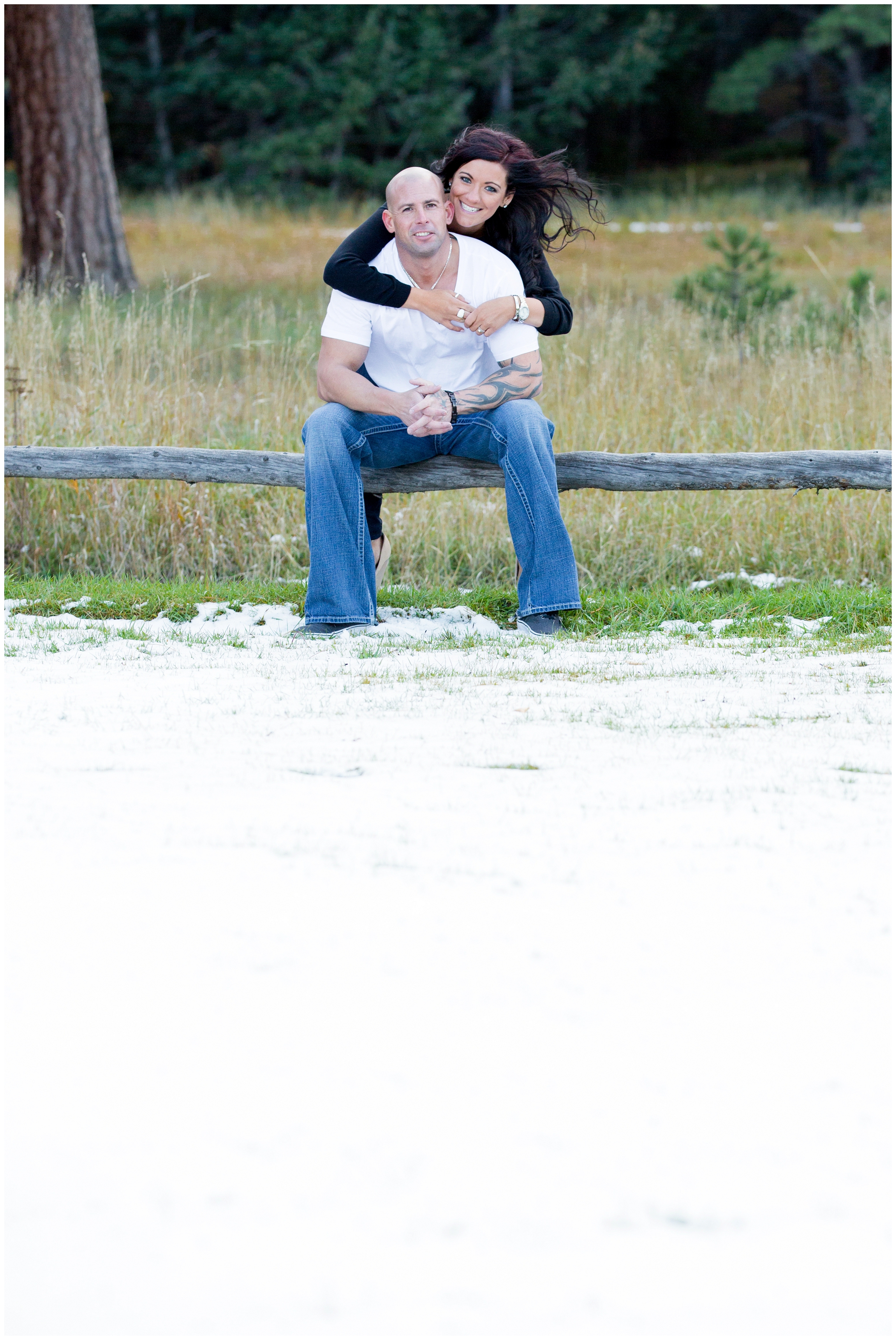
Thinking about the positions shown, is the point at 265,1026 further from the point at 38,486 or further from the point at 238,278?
the point at 238,278

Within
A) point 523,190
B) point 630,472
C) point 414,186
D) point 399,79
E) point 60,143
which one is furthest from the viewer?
point 399,79

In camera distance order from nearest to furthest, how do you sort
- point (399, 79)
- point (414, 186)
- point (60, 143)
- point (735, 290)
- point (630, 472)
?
1. point (414, 186)
2. point (630, 472)
3. point (735, 290)
4. point (60, 143)
5. point (399, 79)

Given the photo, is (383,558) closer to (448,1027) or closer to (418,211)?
(418,211)

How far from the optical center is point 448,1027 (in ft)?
5.54

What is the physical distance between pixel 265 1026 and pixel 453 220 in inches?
129

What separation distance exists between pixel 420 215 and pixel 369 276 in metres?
0.24

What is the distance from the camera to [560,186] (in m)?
4.23

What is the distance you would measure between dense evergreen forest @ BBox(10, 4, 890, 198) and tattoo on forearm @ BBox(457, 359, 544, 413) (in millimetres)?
17298

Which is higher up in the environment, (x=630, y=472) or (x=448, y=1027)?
(x=630, y=472)

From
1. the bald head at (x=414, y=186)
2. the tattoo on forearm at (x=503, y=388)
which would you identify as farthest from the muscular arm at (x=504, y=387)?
the bald head at (x=414, y=186)

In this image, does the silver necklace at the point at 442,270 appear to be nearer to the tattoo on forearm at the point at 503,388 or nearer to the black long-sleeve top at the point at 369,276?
the black long-sleeve top at the point at 369,276

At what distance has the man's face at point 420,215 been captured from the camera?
403cm

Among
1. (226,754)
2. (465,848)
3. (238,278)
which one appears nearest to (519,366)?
(226,754)

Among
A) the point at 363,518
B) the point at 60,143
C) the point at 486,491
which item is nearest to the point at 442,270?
the point at 363,518
